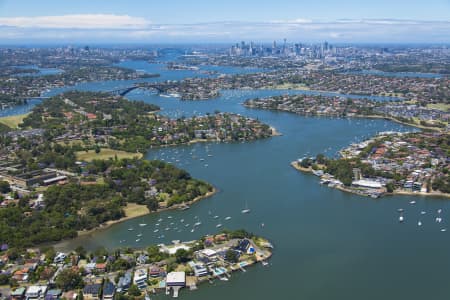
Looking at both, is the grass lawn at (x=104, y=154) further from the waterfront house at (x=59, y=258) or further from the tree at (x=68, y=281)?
the tree at (x=68, y=281)

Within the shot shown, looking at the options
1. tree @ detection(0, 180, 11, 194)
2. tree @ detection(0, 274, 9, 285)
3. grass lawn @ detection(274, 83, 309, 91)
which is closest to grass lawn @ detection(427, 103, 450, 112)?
grass lawn @ detection(274, 83, 309, 91)

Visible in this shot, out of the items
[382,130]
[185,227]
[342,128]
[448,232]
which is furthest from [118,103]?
[448,232]

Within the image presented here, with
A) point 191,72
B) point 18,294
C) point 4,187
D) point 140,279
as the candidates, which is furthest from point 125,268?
point 191,72

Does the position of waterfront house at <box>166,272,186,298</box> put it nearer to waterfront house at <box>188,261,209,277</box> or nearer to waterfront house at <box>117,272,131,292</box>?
waterfront house at <box>188,261,209,277</box>

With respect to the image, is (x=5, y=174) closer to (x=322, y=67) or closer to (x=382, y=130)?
(x=382, y=130)

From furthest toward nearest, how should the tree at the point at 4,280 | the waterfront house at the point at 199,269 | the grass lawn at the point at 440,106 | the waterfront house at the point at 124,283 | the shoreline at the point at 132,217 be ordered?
the grass lawn at the point at 440,106
the shoreline at the point at 132,217
the waterfront house at the point at 199,269
the tree at the point at 4,280
the waterfront house at the point at 124,283

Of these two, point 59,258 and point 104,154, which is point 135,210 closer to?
point 59,258

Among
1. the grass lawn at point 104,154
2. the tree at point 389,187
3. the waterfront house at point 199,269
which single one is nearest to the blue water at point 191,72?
the grass lawn at point 104,154
